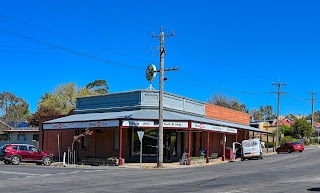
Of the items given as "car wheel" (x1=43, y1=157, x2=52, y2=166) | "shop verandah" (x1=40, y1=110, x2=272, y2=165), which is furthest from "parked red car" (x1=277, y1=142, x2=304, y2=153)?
"car wheel" (x1=43, y1=157, x2=52, y2=166)

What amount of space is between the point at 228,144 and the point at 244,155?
9.66 metres

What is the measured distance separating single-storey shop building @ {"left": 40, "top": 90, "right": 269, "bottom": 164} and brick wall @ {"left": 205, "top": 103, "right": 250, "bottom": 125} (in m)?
2.74

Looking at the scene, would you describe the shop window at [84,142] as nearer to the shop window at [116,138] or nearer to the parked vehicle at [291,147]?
the shop window at [116,138]

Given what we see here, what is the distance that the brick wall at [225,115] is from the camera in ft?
146

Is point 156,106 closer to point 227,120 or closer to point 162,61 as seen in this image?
point 162,61

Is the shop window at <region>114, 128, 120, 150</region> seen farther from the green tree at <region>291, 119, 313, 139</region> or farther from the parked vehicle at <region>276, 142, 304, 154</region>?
the green tree at <region>291, 119, 313, 139</region>

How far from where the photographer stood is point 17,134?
54.1m

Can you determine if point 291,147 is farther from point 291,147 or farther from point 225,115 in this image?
point 225,115

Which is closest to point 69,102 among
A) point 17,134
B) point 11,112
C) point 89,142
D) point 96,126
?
point 17,134

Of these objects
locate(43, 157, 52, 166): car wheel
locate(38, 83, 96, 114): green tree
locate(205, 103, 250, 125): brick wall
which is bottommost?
locate(43, 157, 52, 166): car wheel

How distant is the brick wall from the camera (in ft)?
146

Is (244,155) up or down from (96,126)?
down

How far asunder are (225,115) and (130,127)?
19.9 m

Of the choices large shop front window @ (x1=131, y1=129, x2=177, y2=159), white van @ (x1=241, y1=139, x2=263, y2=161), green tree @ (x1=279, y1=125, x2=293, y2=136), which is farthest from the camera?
green tree @ (x1=279, y1=125, x2=293, y2=136)
